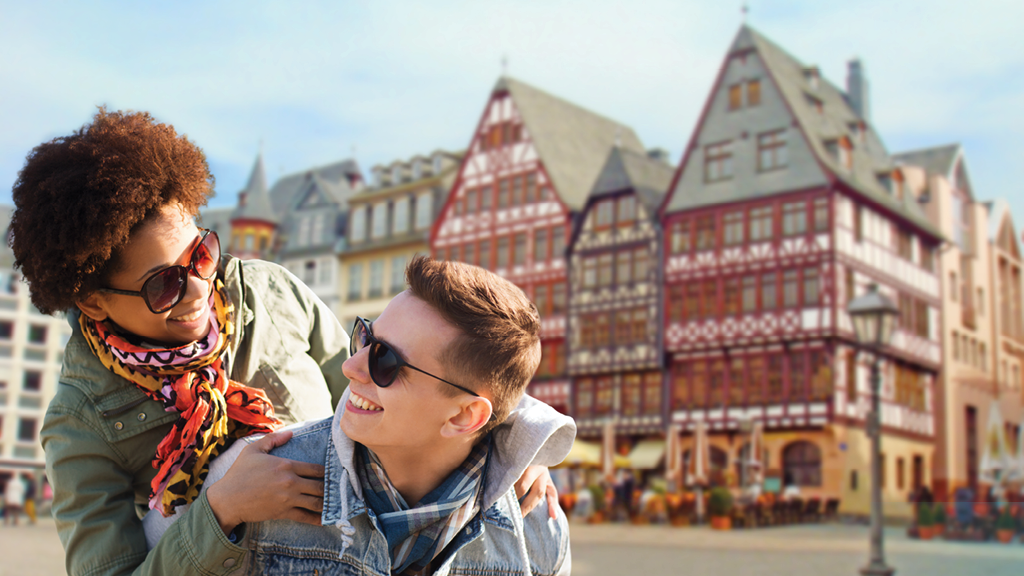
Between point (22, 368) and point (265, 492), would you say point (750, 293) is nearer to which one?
point (265, 492)

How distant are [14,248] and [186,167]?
36cm

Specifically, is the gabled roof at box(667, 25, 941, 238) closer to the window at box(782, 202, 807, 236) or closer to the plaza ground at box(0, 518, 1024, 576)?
the window at box(782, 202, 807, 236)

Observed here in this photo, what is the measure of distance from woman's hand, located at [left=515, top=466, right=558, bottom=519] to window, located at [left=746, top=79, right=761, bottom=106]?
933 inches

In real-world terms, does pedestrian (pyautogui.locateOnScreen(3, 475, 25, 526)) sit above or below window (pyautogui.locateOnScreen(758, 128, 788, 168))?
below

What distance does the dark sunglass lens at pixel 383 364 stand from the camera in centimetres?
179

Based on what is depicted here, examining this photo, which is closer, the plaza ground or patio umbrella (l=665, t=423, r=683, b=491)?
the plaza ground

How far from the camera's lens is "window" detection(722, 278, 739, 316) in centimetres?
2427

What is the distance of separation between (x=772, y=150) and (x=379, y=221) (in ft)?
50.7

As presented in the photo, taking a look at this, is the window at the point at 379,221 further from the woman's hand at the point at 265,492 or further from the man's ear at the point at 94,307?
the woman's hand at the point at 265,492

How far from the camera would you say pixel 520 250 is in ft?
95.9

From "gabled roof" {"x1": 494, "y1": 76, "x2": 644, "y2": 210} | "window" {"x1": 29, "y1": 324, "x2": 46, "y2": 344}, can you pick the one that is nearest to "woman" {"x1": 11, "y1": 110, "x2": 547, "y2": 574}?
"gabled roof" {"x1": 494, "y1": 76, "x2": 644, "y2": 210}

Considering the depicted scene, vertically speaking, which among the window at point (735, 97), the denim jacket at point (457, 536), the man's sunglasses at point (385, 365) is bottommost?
the denim jacket at point (457, 536)

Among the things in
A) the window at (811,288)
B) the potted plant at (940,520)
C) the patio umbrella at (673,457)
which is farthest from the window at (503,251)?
the potted plant at (940,520)

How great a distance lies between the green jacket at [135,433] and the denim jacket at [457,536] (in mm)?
92
